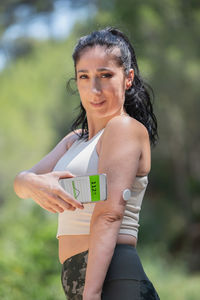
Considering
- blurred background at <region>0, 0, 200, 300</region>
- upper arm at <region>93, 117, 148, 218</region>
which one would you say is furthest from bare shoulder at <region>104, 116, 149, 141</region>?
blurred background at <region>0, 0, 200, 300</region>

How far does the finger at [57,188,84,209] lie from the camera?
4.60 feet

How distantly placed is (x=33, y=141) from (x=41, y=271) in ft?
18.5

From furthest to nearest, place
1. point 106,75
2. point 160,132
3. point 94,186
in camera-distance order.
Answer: point 160,132 < point 106,75 < point 94,186

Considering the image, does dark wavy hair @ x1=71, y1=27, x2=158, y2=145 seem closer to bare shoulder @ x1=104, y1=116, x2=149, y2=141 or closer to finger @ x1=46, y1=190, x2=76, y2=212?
bare shoulder @ x1=104, y1=116, x2=149, y2=141

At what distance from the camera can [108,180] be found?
147 centimetres

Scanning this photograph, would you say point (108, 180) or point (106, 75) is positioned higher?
point (106, 75)

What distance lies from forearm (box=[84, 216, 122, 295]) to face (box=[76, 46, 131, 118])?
0.39 meters

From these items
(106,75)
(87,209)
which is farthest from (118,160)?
(106,75)

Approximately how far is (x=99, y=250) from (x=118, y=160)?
26cm

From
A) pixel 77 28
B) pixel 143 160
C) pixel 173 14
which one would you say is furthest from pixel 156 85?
pixel 143 160

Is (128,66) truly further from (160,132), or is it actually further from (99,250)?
(160,132)

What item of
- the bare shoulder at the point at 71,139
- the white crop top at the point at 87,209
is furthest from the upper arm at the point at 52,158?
the white crop top at the point at 87,209

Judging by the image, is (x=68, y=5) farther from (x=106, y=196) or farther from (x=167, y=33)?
(x=106, y=196)

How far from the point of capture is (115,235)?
4.73ft
